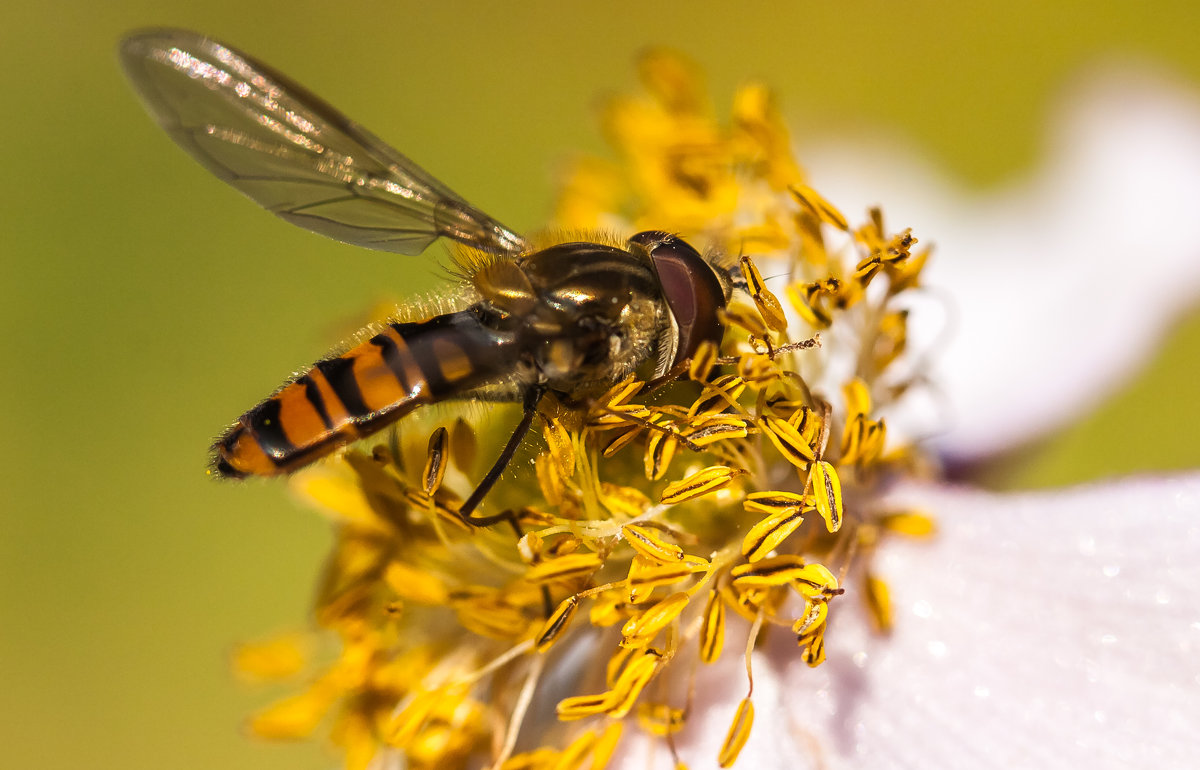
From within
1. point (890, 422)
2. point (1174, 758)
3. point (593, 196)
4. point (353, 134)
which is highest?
point (353, 134)

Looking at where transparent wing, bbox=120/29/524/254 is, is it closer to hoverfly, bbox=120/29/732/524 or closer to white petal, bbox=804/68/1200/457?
hoverfly, bbox=120/29/732/524

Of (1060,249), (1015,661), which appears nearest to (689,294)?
(1015,661)

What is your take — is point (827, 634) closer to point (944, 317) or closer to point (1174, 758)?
point (1174, 758)

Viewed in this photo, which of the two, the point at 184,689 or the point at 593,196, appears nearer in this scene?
the point at 593,196

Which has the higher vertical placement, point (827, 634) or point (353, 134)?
point (353, 134)

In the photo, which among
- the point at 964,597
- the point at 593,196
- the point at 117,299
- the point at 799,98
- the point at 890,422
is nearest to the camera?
the point at 964,597

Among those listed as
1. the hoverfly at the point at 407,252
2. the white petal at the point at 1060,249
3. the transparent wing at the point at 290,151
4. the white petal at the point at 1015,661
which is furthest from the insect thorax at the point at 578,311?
the white petal at the point at 1060,249

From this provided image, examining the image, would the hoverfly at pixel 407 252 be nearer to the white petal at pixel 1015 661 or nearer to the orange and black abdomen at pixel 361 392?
the orange and black abdomen at pixel 361 392

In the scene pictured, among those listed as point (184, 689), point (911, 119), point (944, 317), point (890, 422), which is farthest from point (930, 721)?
point (911, 119)
